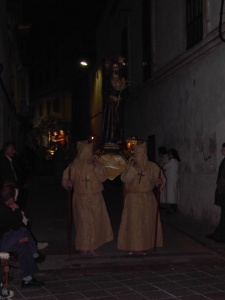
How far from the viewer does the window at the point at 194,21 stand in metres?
12.0

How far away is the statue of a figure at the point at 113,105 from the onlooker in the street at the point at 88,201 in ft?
12.5

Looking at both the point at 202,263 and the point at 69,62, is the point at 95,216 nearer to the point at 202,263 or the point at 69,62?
the point at 202,263

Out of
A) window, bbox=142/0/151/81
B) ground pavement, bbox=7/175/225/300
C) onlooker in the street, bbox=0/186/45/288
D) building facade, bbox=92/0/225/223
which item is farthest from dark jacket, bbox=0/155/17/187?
window, bbox=142/0/151/81

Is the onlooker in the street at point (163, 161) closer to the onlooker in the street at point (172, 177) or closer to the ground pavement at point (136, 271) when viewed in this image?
the onlooker in the street at point (172, 177)

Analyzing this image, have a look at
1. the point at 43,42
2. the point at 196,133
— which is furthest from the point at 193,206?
the point at 43,42

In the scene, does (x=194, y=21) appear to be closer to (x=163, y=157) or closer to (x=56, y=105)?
(x=163, y=157)

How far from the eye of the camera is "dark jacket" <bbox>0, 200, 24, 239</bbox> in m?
6.04

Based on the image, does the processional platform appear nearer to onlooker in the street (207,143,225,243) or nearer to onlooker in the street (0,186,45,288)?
onlooker in the street (207,143,225,243)

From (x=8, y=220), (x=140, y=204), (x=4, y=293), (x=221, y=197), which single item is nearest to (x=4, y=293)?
(x=4, y=293)

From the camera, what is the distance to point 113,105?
12.3 m

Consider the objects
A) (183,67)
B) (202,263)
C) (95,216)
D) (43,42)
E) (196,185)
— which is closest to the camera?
(202,263)

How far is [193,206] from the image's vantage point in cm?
1213

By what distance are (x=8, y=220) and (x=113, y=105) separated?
674cm

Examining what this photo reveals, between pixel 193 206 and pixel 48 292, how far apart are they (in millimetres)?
6669
